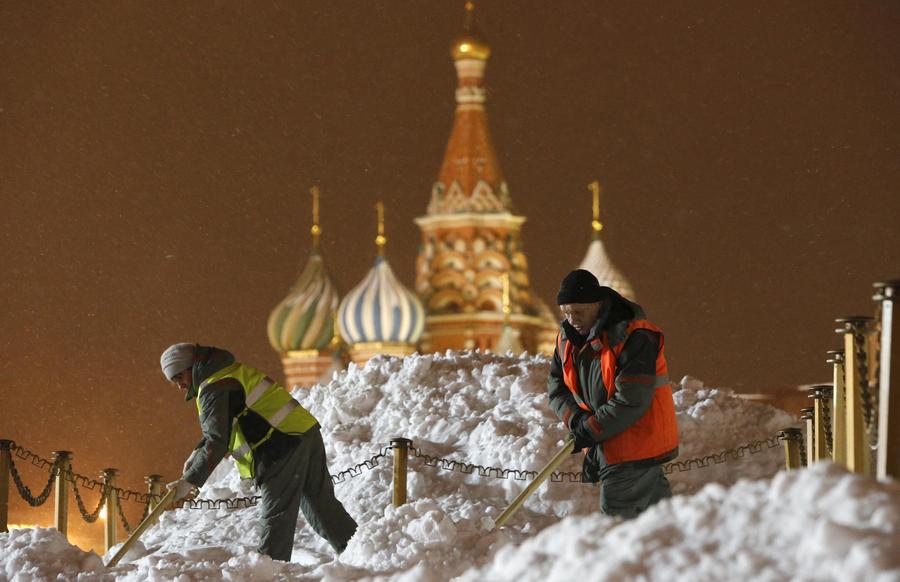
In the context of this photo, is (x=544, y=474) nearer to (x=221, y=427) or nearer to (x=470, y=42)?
(x=221, y=427)

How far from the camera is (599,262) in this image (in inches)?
1112

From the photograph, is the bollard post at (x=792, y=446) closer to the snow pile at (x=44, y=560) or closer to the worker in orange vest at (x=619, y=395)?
the worker in orange vest at (x=619, y=395)

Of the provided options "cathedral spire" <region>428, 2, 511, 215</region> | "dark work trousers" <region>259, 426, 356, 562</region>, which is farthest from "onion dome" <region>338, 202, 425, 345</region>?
"dark work trousers" <region>259, 426, 356, 562</region>

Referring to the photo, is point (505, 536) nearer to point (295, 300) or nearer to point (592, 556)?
point (592, 556)

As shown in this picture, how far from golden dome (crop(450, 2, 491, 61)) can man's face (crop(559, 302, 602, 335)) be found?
76.6ft

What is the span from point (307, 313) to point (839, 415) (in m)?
23.9

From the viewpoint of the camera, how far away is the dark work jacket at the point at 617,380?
20.2 ft

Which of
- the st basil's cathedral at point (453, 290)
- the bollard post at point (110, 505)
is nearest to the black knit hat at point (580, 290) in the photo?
the bollard post at point (110, 505)

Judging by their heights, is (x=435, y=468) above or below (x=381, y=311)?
below

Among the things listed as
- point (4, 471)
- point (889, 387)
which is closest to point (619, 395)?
point (889, 387)

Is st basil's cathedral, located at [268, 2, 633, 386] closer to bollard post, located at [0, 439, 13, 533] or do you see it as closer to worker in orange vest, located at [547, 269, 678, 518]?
bollard post, located at [0, 439, 13, 533]

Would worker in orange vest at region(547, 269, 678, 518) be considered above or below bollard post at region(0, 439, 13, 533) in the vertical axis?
above

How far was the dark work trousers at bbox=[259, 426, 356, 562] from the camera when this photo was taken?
731 centimetres

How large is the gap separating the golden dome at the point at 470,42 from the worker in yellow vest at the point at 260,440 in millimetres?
22295
